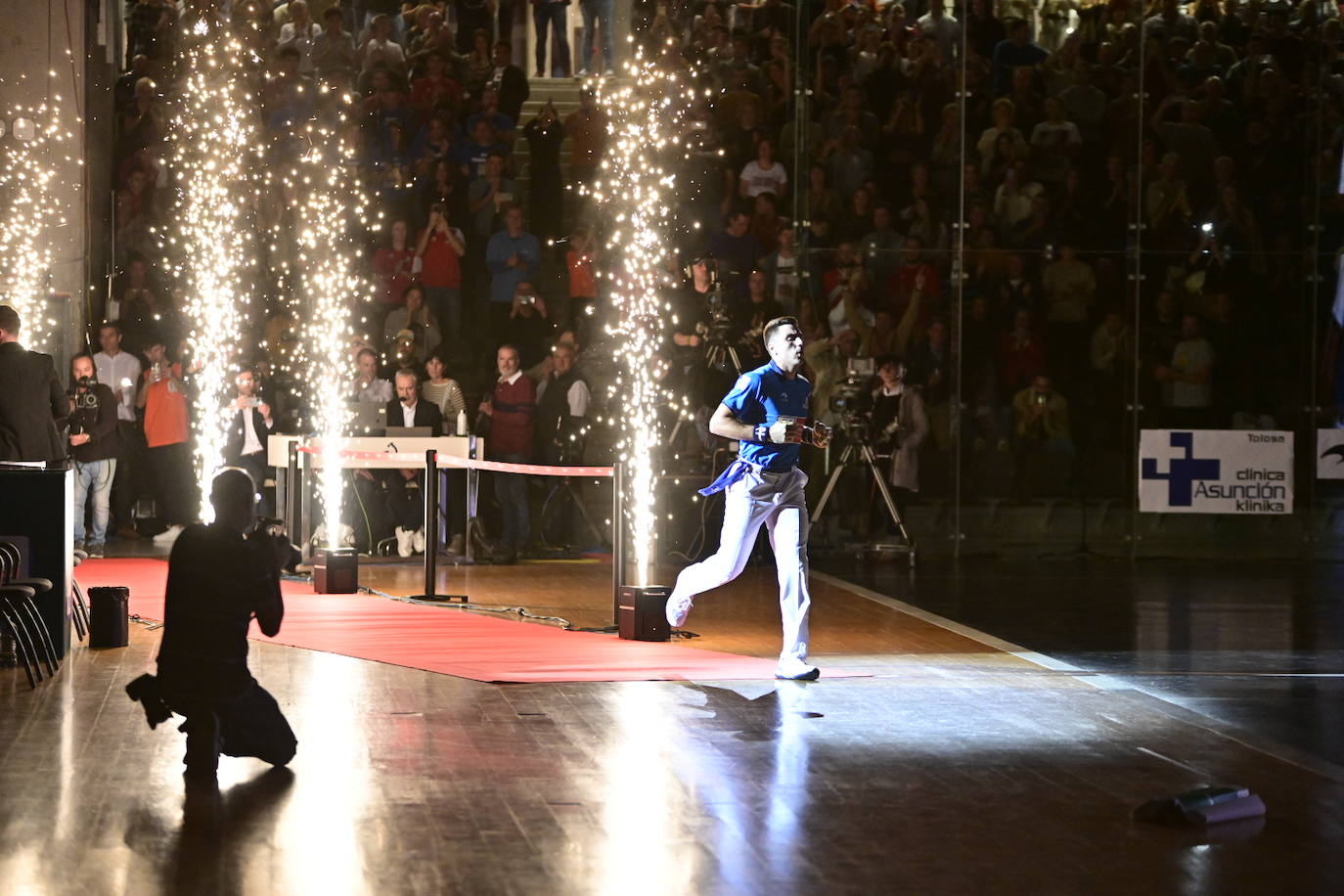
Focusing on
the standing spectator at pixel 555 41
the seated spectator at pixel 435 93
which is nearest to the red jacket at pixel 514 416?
the seated spectator at pixel 435 93

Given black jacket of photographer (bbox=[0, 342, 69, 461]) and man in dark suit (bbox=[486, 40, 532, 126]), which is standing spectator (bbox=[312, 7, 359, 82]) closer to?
man in dark suit (bbox=[486, 40, 532, 126])

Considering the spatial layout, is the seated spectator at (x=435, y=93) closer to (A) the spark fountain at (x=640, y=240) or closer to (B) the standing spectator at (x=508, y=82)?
(B) the standing spectator at (x=508, y=82)

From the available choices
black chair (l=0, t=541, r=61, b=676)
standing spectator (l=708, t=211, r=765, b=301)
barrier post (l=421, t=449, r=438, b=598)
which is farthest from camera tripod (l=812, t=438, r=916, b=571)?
black chair (l=0, t=541, r=61, b=676)

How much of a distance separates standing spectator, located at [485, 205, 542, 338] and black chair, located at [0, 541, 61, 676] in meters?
8.77

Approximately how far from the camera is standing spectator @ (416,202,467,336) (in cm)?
1783

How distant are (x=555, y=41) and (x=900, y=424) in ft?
22.0

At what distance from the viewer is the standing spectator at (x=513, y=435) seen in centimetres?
1619

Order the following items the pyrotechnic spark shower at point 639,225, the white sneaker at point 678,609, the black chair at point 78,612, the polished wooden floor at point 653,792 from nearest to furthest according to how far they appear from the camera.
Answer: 1. the polished wooden floor at point 653,792
2. the white sneaker at point 678,609
3. the black chair at point 78,612
4. the pyrotechnic spark shower at point 639,225

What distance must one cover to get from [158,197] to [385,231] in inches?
91.6

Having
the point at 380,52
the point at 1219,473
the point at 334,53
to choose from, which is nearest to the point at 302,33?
the point at 334,53

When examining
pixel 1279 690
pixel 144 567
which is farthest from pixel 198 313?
pixel 1279 690

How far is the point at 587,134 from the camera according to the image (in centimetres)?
1908

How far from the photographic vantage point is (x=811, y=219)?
17781 millimetres

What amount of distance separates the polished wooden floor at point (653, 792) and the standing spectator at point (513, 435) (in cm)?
642
